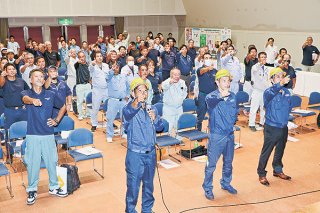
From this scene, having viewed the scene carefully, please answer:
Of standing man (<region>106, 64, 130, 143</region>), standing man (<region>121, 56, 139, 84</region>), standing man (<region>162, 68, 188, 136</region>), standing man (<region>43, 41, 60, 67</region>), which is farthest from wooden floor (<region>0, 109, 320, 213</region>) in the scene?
standing man (<region>43, 41, 60, 67</region>)

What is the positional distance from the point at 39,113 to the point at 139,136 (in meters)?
1.75

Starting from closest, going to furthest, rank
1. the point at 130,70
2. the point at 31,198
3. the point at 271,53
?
1. the point at 31,198
2. the point at 130,70
3. the point at 271,53

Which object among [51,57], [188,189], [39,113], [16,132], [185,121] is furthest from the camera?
[51,57]

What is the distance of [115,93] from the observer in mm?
8844

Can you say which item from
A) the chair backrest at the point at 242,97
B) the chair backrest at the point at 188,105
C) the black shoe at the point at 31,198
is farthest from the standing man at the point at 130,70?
the black shoe at the point at 31,198

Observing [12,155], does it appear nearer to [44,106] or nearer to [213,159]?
[44,106]

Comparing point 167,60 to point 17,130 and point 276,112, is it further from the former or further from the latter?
point 276,112

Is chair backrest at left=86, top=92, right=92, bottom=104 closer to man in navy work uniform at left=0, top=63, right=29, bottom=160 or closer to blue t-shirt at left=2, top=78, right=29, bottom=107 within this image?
man in navy work uniform at left=0, top=63, right=29, bottom=160

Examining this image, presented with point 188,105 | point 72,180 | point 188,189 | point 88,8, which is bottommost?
point 188,189

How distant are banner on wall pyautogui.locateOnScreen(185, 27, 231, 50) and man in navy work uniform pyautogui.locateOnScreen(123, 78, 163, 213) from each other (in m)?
14.4

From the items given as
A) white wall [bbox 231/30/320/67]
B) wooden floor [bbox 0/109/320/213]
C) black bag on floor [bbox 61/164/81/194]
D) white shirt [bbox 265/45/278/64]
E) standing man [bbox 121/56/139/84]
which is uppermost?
white wall [bbox 231/30/320/67]

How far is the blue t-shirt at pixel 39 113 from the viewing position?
5812 mm

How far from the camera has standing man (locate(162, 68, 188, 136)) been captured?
8305 millimetres

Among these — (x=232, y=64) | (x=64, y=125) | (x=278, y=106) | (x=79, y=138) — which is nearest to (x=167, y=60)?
(x=232, y=64)
